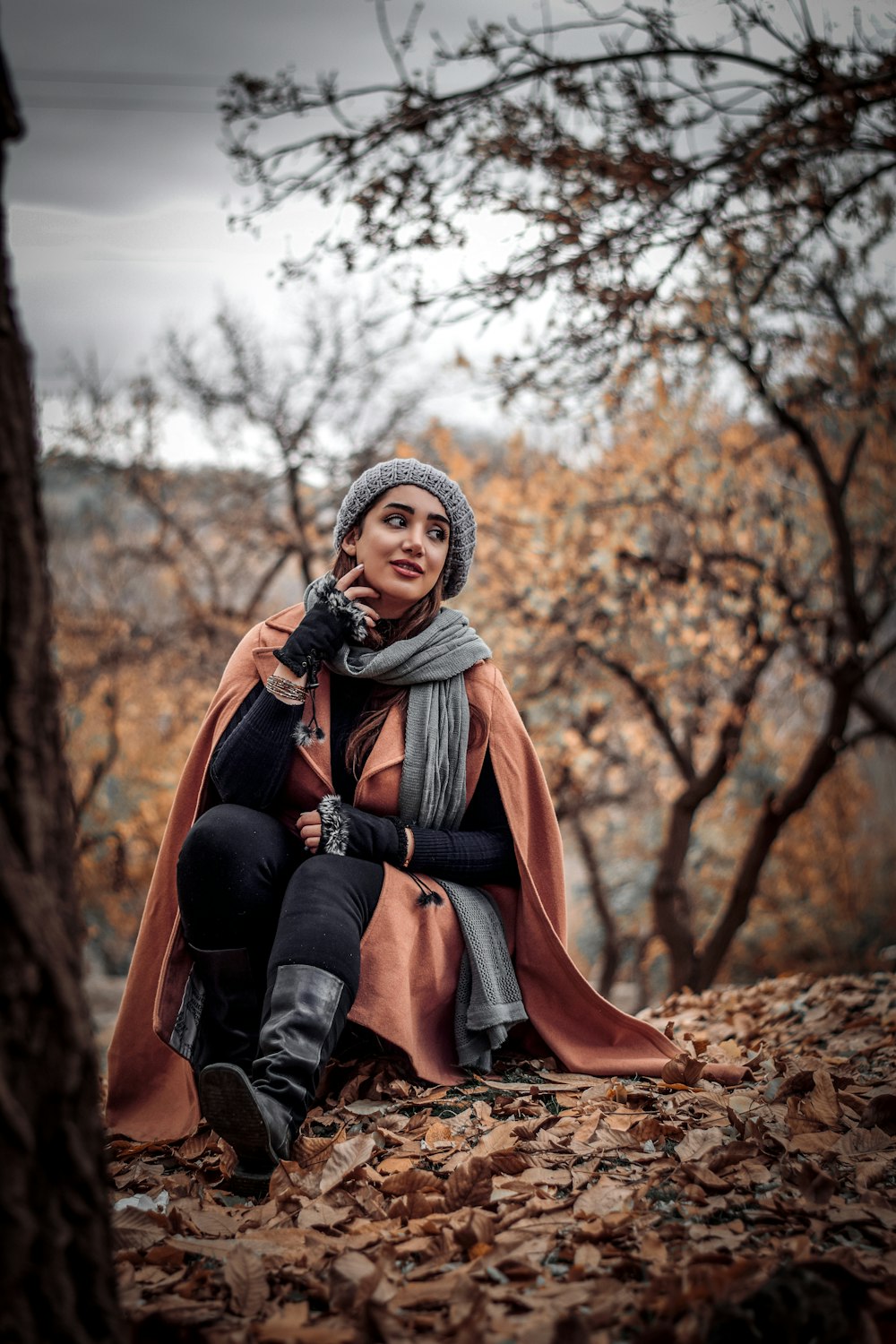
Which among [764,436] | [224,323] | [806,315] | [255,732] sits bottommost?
[255,732]

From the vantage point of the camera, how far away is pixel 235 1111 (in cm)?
183

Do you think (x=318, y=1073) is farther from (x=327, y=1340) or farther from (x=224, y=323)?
(x=224, y=323)

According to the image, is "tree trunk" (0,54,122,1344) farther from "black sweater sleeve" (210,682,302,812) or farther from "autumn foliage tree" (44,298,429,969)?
"autumn foliage tree" (44,298,429,969)

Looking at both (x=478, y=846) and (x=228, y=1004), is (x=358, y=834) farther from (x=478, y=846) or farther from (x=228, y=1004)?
(x=228, y=1004)

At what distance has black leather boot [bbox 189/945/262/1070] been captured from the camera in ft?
7.72

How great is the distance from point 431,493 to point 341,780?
814 mm

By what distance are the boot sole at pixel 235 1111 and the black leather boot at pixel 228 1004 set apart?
46 centimetres

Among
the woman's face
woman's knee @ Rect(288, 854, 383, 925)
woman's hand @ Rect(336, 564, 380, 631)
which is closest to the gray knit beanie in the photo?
the woman's face

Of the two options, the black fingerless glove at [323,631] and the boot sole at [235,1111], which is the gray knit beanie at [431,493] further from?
the boot sole at [235,1111]

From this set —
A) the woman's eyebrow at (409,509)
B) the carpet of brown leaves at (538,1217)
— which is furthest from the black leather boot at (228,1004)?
the woman's eyebrow at (409,509)

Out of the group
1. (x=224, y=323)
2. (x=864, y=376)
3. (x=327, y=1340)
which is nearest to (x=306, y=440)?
(x=224, y=323)

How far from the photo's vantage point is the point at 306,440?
884 centimetres

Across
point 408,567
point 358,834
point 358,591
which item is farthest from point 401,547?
point 358,834

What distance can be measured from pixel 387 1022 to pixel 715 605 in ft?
16.1
